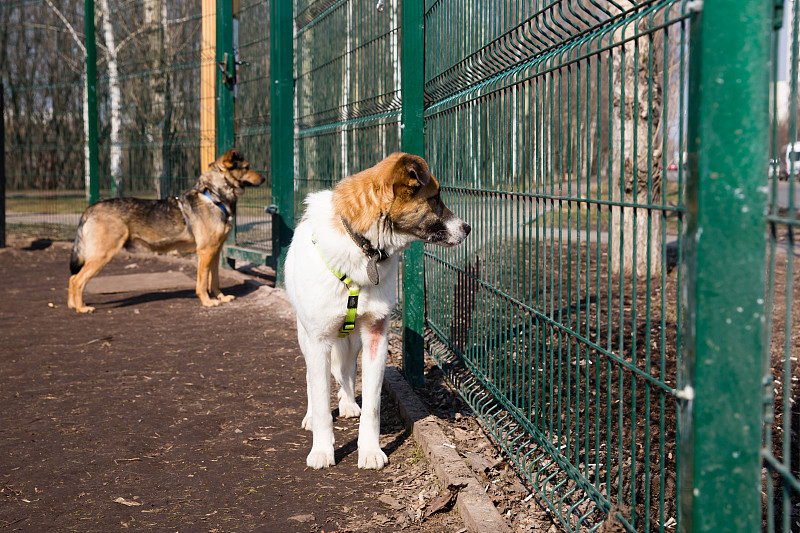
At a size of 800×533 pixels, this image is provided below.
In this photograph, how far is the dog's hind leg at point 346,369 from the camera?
172 inches

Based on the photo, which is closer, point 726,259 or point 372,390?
point 726,259

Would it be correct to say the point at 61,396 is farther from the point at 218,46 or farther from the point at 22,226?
the point at 22,226

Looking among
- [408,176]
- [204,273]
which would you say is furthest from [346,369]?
[204,273]

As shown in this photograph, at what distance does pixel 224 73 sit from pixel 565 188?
8.14 m

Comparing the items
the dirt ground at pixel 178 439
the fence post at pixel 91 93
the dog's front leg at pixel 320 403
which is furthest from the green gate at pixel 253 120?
the dog's front leg at pixel 320 403

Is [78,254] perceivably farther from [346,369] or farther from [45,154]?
[45,154]

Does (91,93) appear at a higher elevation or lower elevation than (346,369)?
higher

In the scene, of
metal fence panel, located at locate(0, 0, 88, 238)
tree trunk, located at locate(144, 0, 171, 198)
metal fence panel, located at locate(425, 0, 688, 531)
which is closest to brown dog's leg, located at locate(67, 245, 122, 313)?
tree trunk, located at locate(144, 0, 171, 198)

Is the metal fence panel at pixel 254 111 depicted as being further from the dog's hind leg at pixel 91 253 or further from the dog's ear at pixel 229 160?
the dog's hind leg at pixel 91 253

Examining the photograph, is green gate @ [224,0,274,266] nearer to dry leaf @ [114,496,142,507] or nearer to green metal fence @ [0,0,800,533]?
green metal fence @ [0,0,800,533]

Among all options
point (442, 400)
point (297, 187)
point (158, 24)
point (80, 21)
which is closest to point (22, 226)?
point (158, 24)

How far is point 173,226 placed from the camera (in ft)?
29.1

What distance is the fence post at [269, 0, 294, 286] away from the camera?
889 centimetres

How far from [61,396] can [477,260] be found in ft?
10.4
